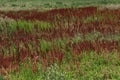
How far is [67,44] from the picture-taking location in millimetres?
13016

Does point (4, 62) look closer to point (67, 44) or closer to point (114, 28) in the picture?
point (67, 44)

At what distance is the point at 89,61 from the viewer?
11.2 m

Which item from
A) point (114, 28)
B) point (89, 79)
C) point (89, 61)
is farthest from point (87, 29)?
point (89, 79)

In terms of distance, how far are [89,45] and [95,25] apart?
15.5 ft

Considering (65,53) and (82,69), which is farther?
(65,53)

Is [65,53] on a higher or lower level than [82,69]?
lower

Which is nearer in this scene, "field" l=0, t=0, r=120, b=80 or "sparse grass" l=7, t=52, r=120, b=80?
"sparse grass" l=7, t=52, r=120, b=80

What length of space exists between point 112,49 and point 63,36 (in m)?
2.86

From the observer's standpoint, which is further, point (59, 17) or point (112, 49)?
point (59, 17)

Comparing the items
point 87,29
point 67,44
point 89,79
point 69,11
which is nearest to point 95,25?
point 87,29

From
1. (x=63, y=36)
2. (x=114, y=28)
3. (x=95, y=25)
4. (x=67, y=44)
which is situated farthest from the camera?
(x=95, y=25)

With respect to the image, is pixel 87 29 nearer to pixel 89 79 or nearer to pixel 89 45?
pixel 89 45

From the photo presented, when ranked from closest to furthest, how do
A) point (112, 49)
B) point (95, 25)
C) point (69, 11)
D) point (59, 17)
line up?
point (112, 49)
point (95, 25)
point (59, 17)
point (69, 11)

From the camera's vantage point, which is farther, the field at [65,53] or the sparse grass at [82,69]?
the field at [65,53]
